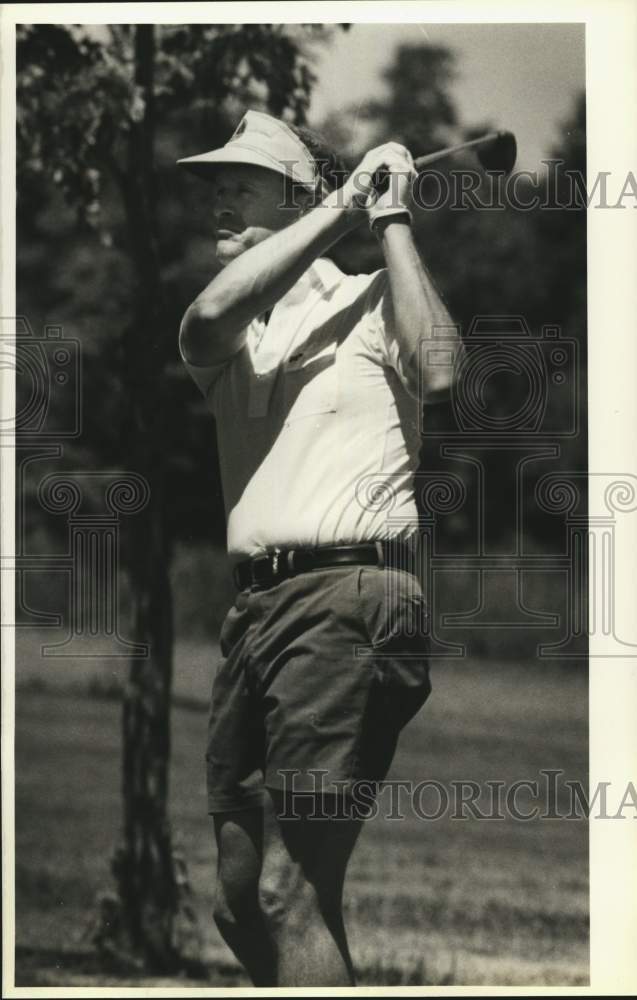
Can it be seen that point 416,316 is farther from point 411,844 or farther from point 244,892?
point 244,892

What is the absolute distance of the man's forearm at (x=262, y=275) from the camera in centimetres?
493

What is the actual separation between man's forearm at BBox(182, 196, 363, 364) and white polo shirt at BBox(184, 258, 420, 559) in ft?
0.25

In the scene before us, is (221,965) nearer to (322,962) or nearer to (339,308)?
(322,962)

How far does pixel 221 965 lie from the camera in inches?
202

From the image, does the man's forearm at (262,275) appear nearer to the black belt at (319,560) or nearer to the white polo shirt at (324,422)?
the white polo shirt at (324,422)

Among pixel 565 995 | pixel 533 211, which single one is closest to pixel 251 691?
pixel 565 995

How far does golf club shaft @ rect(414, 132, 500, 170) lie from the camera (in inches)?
201

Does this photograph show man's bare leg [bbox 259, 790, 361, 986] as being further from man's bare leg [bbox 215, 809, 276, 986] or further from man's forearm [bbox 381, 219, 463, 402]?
man's forearm [bbox 381, 219, 463, 402]

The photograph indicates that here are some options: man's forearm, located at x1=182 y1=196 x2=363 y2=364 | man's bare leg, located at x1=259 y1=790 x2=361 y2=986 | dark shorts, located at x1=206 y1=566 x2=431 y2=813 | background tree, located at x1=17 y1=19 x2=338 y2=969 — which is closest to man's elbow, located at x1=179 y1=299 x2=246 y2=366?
man's forearm, located at x1=182 y1=196 x2=363 y2=364

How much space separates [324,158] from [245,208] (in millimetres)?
311

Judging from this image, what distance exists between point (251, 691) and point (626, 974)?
162 centimetres

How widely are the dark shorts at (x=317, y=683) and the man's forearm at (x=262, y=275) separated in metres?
0.85

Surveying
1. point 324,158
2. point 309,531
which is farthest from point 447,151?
point 309,531

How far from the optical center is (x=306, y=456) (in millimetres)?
4973
